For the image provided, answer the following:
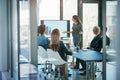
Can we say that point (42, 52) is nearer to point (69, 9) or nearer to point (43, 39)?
point (43, 39)

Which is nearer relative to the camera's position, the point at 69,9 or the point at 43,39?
the point at 43,39

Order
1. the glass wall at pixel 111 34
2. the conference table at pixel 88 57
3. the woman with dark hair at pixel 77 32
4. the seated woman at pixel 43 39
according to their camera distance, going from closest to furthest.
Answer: the glass wall at pixel 111 34, the conference table at pixel 88 57, the seated woman at pixel 43 39, the woman with dark hair at pixel 77 32

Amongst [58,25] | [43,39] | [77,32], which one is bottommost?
[43,39]

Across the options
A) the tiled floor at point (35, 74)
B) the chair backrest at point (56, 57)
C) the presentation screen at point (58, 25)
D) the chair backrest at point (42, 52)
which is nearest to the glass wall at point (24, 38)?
the tiled floor at point (35, 74)

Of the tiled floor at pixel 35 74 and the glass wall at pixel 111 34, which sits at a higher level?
the glass wall at pixel 111 34

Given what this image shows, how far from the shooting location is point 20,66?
17.1ft

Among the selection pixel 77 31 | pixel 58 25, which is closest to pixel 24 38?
pixel 58 25

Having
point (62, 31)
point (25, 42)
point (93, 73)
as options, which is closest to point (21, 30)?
point (25, 42)

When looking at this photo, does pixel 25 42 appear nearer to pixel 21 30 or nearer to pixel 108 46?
pixel 21 30

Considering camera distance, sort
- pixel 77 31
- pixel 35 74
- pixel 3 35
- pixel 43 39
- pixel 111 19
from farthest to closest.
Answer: pixel 77 31
pixel 3 35
pixel 43 39
pixel 35 74
pixel 111 19

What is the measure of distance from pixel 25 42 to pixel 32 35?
1.00 ft

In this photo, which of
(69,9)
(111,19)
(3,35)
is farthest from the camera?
(69,9)

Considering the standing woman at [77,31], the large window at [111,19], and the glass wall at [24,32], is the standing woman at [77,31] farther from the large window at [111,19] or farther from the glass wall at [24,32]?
the large window at [111,19]

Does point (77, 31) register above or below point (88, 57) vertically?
above
